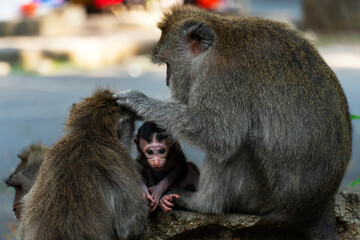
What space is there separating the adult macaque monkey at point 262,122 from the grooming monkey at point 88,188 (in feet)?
1.41

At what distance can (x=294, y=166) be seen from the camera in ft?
15.9

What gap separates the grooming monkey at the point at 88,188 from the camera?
434cm

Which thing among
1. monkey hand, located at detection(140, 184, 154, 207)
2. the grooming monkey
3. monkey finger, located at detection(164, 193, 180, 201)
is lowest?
monkey finger, located at detection(164, 193, 180, 201)

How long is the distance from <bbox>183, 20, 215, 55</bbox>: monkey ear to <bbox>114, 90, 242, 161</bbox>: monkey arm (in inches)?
18.8

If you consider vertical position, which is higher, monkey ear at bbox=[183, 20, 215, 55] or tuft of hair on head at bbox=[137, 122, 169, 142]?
monkey ear at bbox=[183, 20, 215, 55]

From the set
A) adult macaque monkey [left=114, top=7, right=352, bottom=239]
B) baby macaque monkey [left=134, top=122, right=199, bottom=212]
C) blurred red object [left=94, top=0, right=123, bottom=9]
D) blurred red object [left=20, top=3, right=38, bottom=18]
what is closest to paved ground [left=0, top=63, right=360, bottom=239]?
baby macaque monkey [left=134, top=122, right=199, bottom=212]

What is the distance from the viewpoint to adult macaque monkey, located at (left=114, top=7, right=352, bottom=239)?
4840 mm

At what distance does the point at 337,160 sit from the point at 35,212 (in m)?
2.19

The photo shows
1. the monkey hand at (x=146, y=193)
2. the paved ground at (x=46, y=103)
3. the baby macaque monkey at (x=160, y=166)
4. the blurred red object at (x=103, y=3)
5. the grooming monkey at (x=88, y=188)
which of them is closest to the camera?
the grooming monkey at (x=88, y=188)

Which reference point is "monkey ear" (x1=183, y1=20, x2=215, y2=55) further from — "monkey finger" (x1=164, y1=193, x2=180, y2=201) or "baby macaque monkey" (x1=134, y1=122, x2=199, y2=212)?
"monkey finger" (x1=164, y1=193, x2=180, y2=201)

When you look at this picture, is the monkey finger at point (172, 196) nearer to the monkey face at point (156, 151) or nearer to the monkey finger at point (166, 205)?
the monkey finger at point (166, 205)

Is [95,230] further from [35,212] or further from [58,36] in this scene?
[58,36]

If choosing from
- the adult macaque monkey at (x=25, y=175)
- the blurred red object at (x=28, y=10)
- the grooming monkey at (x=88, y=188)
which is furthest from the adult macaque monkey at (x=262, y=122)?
the blurred red object at (x=28, y=10)

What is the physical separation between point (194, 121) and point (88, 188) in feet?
3.27
